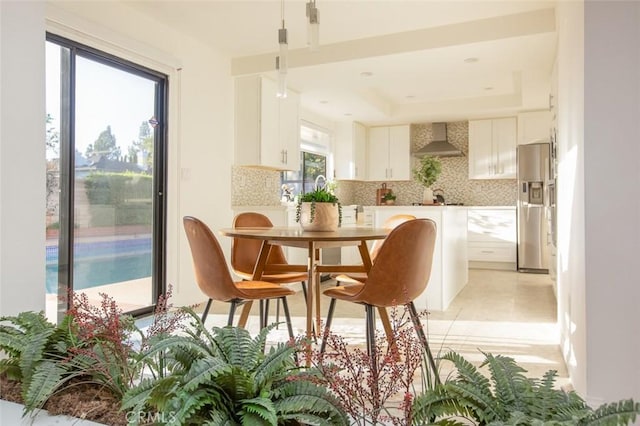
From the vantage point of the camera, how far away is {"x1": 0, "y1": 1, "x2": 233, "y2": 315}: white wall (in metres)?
1.38

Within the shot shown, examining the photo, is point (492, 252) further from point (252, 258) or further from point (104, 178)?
point (104, 178)

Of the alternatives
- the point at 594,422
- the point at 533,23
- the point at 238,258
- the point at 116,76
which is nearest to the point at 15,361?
the point at 594,422

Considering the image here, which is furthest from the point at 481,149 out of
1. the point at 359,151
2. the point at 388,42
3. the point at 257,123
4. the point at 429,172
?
the point at 257,123

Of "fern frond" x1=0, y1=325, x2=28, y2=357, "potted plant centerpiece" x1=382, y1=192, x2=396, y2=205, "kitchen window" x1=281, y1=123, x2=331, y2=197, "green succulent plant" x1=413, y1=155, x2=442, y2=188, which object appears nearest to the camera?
"fern frond" x1=0, y1=325, x2=28, y2=357

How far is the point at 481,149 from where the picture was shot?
7160 millimetres

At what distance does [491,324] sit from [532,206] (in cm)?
349

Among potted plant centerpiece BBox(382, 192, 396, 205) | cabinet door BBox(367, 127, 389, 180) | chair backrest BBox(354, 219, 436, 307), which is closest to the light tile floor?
chair backrest BBox(354, 219, 436, 307)

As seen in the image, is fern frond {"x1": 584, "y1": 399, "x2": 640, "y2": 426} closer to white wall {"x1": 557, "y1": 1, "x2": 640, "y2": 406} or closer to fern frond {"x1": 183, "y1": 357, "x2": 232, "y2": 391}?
fern frond {"x1": 183, "y1": 357, "x2": 232, "y2": 391}

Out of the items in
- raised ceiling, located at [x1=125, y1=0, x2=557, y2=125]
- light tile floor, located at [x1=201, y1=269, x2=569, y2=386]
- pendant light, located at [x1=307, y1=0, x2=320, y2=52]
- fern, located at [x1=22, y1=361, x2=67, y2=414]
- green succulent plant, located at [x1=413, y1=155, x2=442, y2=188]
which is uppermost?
raised ceiling, located at [x1=125, y1=0, x2=557, y2=125]

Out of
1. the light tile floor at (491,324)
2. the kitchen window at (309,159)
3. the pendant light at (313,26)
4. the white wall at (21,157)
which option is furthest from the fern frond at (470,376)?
the kitchen window at (309,159)

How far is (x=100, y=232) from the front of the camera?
3504mm

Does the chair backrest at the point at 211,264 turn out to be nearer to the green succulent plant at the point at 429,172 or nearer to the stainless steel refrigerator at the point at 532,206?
the green succulent plant at the point at 429,172

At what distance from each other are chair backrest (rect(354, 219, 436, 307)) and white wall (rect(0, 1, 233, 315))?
135 centimetres

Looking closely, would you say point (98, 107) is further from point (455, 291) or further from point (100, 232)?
point (455, 291)
